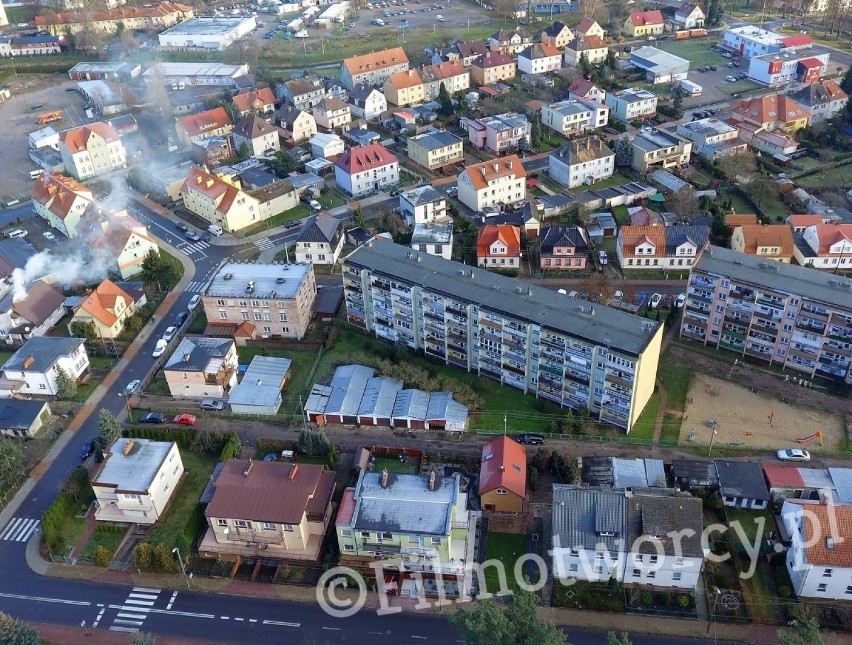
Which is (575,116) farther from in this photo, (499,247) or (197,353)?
(197,353)

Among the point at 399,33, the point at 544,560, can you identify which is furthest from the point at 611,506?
the point at 399,33

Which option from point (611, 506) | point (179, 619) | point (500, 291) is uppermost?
point (500, 291)

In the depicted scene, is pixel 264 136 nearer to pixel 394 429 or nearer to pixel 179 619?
pixel 394 429

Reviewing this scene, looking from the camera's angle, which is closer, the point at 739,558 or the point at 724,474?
the point at 739,558

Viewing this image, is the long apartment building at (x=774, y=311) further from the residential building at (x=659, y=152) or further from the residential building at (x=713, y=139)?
the residential building at (x=713, y=139)

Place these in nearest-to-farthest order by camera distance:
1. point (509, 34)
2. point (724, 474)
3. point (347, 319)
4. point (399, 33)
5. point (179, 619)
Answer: point (179, 619)
point (724, 474)
point (347, 319)
point (509, 34)
point (399, 33)

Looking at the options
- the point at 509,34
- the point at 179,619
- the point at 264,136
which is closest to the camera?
the point at 179,619

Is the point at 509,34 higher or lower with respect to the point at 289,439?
higher

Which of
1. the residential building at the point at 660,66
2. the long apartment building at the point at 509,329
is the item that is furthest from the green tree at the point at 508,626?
the residential building at the point at 660,66
